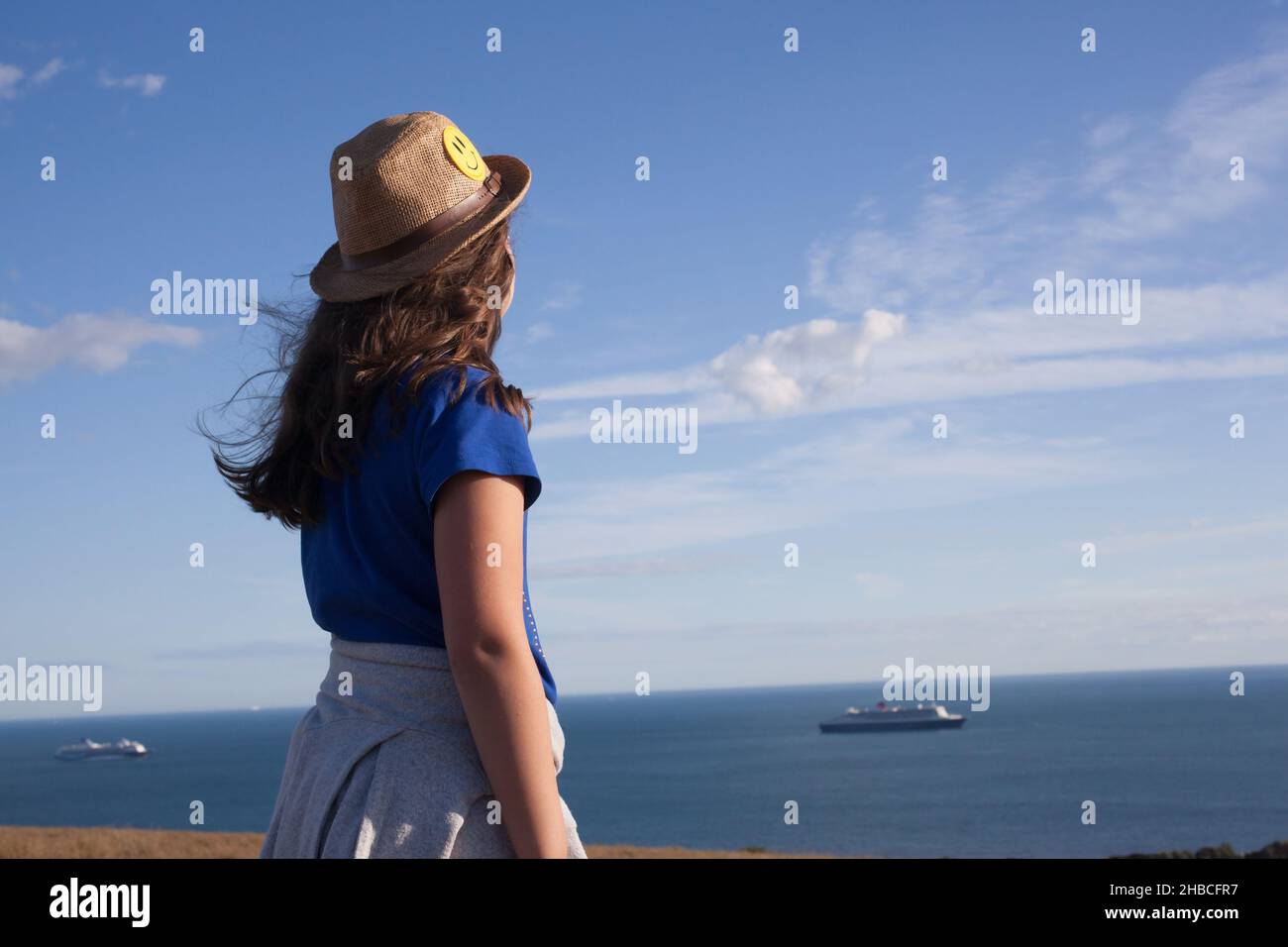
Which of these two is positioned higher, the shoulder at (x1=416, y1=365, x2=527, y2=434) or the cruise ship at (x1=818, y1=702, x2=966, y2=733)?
the shoulder at (x1=416, y1=365, x2=527, y2=434)

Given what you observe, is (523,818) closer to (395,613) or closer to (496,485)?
(395,613)

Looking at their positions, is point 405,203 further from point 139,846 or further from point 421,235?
point 139,846

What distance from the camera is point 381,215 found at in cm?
176

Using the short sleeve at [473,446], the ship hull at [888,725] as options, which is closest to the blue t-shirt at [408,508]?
the short sleeve at [473,446]

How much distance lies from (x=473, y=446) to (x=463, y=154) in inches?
23.4

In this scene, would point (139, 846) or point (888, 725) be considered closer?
point (139, 846)

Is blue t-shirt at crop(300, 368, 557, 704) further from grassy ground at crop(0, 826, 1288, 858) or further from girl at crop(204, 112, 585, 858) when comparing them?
grassy ground at crop(0, 826, 1288, 858)

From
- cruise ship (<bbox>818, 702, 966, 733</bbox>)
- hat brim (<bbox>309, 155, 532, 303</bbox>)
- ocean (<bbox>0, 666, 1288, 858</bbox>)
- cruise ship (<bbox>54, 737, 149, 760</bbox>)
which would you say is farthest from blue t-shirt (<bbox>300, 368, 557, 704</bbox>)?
cruise ship (<bbox>54, 737, 149, 760</bbox>)

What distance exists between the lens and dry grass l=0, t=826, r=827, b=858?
1508 cm

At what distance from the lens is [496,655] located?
147 centimetres

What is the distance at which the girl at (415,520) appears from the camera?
1.49 m

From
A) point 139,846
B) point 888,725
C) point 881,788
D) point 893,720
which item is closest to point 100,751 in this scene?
point 888,725
